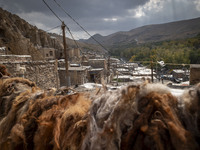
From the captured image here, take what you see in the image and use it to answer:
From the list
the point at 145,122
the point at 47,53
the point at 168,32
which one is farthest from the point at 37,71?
the point at 168,32

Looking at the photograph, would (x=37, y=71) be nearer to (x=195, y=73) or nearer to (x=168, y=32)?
(x=195, y=73)

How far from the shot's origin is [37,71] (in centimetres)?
831

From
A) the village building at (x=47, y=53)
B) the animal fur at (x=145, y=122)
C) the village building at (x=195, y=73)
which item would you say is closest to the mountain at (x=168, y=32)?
the village building at (x=47, y=53)

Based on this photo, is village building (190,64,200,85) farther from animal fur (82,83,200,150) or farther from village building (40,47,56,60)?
village building (40,47,56,60)

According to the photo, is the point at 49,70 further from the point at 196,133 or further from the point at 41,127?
the point at 196,133

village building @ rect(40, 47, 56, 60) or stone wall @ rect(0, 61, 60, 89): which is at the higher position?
village building @ rect(40, 47, 56, 60)

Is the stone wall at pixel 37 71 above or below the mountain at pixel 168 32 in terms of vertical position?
below

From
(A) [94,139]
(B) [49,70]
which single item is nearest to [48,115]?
(A) [94,139]

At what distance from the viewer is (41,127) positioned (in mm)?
1056

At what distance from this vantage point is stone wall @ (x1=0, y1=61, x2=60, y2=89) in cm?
712

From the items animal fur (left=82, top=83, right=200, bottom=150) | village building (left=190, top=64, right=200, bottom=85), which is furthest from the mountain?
animal fur (left=82, top=83, right=200, bottom=150)

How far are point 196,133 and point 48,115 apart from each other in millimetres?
1031

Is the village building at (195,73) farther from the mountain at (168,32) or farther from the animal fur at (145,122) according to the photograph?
the mountain at (168,32)

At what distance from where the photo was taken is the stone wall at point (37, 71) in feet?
23.4
